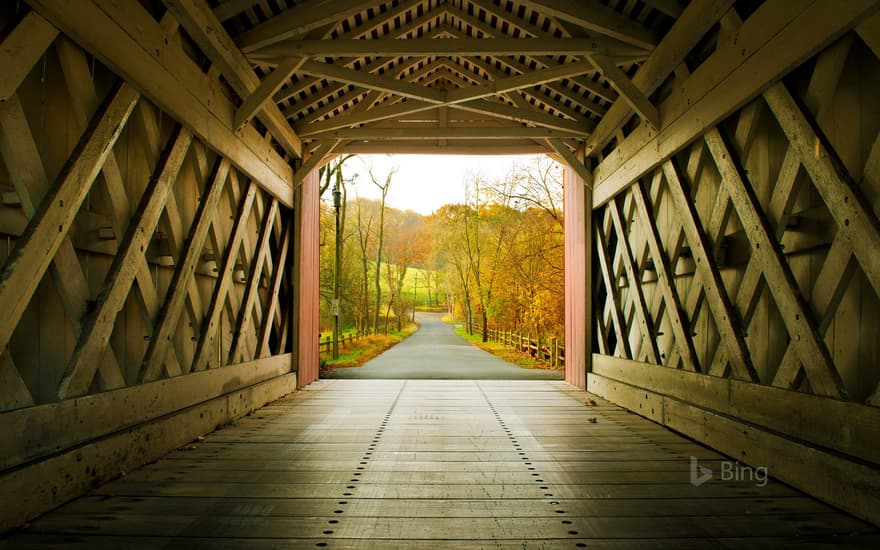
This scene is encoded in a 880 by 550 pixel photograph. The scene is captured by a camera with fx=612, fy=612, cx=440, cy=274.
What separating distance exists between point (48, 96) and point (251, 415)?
353cm

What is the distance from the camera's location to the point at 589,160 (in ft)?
25.8

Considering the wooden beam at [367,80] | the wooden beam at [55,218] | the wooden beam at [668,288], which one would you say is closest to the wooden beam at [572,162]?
the wooden beam at [668,288]

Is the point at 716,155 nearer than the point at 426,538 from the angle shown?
No

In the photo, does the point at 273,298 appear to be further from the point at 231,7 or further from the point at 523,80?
the point at 523,80

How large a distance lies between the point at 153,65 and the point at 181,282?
4.82ft

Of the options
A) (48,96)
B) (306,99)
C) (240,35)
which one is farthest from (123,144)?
(306,99)

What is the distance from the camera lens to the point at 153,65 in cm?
380

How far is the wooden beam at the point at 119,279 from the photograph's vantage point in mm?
3127

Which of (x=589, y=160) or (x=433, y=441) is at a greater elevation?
(x=589, y=160)

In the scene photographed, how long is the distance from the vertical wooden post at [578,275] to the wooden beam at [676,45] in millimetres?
1625

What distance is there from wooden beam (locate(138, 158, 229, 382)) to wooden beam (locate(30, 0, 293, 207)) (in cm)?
40

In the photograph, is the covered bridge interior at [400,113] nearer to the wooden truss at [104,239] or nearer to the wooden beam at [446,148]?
the wooden truss at [104,239]

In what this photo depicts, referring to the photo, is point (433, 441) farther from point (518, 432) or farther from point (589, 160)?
point (589, 160)

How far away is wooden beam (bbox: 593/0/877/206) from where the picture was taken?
2920 mm
